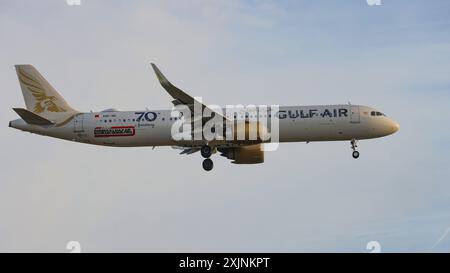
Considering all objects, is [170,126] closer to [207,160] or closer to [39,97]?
[207,160]

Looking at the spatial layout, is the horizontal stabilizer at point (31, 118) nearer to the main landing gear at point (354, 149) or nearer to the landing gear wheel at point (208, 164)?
the landing gear wheel at point (208, 164)

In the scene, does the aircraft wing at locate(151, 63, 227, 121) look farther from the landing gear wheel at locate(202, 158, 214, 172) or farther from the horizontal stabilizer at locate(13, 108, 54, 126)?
the horizontal stabilizer at locate(13, 108, 54, 126)

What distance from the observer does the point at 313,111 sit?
63969mm

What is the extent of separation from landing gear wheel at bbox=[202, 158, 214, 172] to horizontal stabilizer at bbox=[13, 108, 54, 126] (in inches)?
503

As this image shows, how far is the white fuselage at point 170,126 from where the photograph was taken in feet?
209

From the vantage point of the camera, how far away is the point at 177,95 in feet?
200

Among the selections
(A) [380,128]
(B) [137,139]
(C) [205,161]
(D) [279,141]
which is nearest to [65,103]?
(B) [137,139]

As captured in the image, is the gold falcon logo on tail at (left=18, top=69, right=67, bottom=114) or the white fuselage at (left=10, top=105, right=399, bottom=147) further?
the gold falcon logo on tail at (left=18, top=69, right=67, bottom=114)

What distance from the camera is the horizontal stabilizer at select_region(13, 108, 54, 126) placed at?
63906mm

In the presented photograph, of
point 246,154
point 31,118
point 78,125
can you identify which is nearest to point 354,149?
point 246,154

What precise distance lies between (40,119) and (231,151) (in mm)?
15521

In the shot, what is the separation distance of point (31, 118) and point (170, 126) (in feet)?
35.8

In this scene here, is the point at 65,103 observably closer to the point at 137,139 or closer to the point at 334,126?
the point at 137,139

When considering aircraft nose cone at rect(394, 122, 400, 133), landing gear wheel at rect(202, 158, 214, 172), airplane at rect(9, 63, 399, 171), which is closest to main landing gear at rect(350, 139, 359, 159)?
airplane at rect(9, 63, 399, 171)
